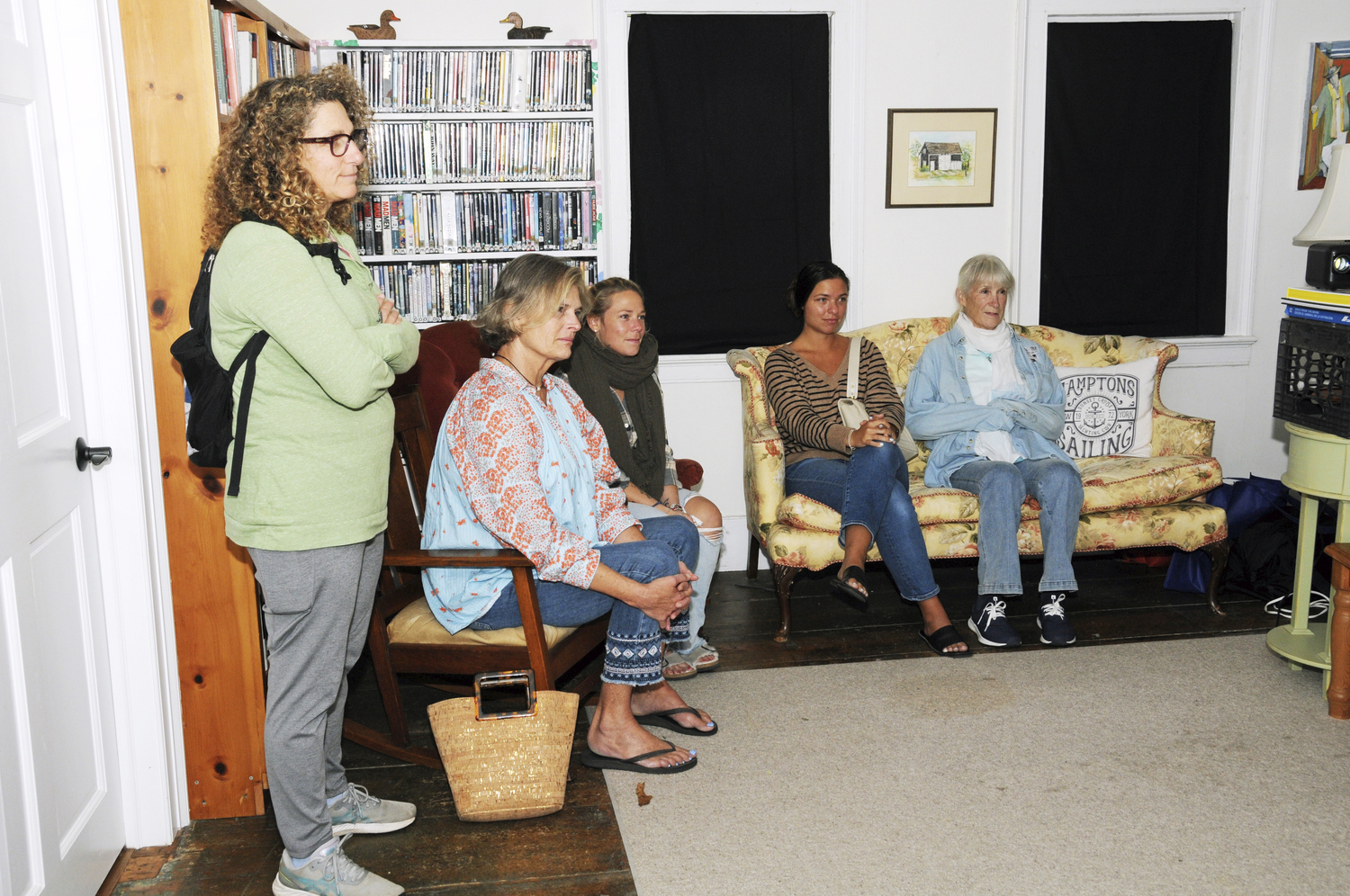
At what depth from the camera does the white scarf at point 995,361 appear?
380 centimetres

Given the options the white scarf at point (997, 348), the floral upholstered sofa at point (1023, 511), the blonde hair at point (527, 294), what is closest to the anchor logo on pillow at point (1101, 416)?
the floral upholstered sofa at point (1023, 511)

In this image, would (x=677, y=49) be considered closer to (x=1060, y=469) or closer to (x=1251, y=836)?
(x=1060, y=469)

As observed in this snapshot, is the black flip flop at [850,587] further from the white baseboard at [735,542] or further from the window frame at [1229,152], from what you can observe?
the window frame at [1229,152]

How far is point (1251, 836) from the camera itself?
2.35 m

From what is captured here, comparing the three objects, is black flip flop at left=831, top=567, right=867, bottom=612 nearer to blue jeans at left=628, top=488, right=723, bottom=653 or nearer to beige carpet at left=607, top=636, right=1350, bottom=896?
beige carpet at left=607, top=636, right=1350, bottom=896

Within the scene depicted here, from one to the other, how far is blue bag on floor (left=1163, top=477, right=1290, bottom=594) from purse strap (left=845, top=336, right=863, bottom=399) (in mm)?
1362

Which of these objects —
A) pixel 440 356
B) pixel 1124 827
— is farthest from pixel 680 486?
pixel 1124 827

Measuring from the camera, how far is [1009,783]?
2605mm

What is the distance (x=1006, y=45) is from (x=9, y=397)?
3847 millimetres

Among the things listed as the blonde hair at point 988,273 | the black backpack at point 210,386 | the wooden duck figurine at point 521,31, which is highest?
the wooden duck figurine at point 521,31

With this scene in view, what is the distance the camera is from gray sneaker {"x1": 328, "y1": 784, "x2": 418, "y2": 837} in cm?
237

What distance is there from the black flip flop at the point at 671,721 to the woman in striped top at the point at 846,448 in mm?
723

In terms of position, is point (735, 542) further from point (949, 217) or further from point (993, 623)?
point (949, 217)

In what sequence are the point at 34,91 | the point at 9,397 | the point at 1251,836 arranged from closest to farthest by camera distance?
the point at 9,397, the point at 34,91, the point at 1251,836
